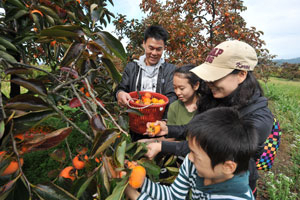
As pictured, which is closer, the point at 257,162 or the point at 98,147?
the point at 98,147

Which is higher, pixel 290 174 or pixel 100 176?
Answer: pixel 100 176

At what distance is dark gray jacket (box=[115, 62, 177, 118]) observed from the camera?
2023mm

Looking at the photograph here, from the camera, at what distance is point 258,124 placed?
97cm

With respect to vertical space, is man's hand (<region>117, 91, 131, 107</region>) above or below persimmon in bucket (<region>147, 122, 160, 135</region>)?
above

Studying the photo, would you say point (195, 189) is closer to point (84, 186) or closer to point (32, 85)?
point (84, 186)

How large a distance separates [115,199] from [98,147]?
0.51 ft

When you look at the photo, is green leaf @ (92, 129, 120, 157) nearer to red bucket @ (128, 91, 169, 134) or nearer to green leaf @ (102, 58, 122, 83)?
green leaf @ (102, 58, 122, 83)

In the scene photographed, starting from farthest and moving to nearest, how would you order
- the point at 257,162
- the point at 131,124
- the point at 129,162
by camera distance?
1. the point at 131,124
2. the point at 257,162
3. the point at 129,162

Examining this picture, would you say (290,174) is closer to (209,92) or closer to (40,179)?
(209,92)

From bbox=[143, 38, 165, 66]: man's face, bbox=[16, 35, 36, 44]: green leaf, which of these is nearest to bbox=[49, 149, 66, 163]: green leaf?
bbox=[16, 35, 36, 44]: green leaf

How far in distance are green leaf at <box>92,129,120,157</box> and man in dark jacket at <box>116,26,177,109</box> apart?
149cm

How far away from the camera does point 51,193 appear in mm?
541

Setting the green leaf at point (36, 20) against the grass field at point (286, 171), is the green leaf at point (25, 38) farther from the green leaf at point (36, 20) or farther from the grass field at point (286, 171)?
the grass field at point (286, 171)

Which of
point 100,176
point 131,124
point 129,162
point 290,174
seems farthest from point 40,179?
point 290,174
